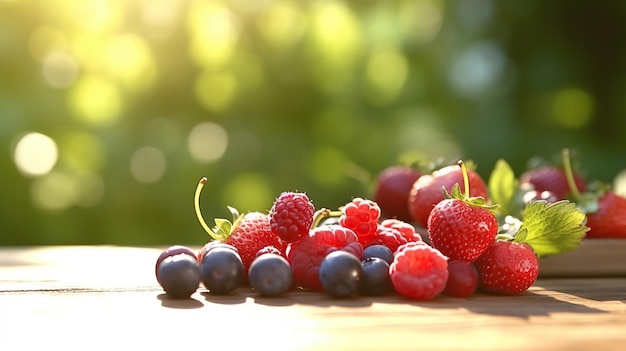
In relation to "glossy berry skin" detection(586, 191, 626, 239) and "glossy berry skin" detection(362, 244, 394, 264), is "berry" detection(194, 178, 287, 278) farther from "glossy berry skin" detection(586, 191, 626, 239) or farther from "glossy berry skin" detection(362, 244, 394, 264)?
"glossy berry skin" detection(586, 191, 626, 239)

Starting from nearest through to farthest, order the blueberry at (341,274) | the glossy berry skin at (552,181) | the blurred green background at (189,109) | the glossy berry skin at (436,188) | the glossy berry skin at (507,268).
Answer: the blueberry at (341,274) < the glossy berry skin at (507,268) < the glossy berry skin at (436,188) < the glossy berry skin at (552,181) < the blurred green background at (189,109)

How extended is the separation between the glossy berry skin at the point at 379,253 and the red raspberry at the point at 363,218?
94mm

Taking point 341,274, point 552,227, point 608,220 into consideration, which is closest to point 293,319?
point 341,274

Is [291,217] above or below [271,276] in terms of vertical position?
above

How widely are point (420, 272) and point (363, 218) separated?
0.24 m

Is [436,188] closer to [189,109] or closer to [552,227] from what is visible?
[552,227]

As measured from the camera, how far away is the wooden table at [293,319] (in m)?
1.19

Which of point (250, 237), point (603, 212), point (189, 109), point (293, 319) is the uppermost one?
point (189, 109)

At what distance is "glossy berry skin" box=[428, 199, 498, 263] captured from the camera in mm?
1634

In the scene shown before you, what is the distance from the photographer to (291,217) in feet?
5.40

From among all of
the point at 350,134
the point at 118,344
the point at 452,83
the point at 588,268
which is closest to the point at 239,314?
the point at 118,344

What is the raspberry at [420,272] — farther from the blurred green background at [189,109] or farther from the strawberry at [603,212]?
the blurred green background at [189,109]

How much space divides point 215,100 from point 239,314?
74.6 inches

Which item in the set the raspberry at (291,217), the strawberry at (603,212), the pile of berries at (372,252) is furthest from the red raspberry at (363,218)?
the strawberry at (603,212)
